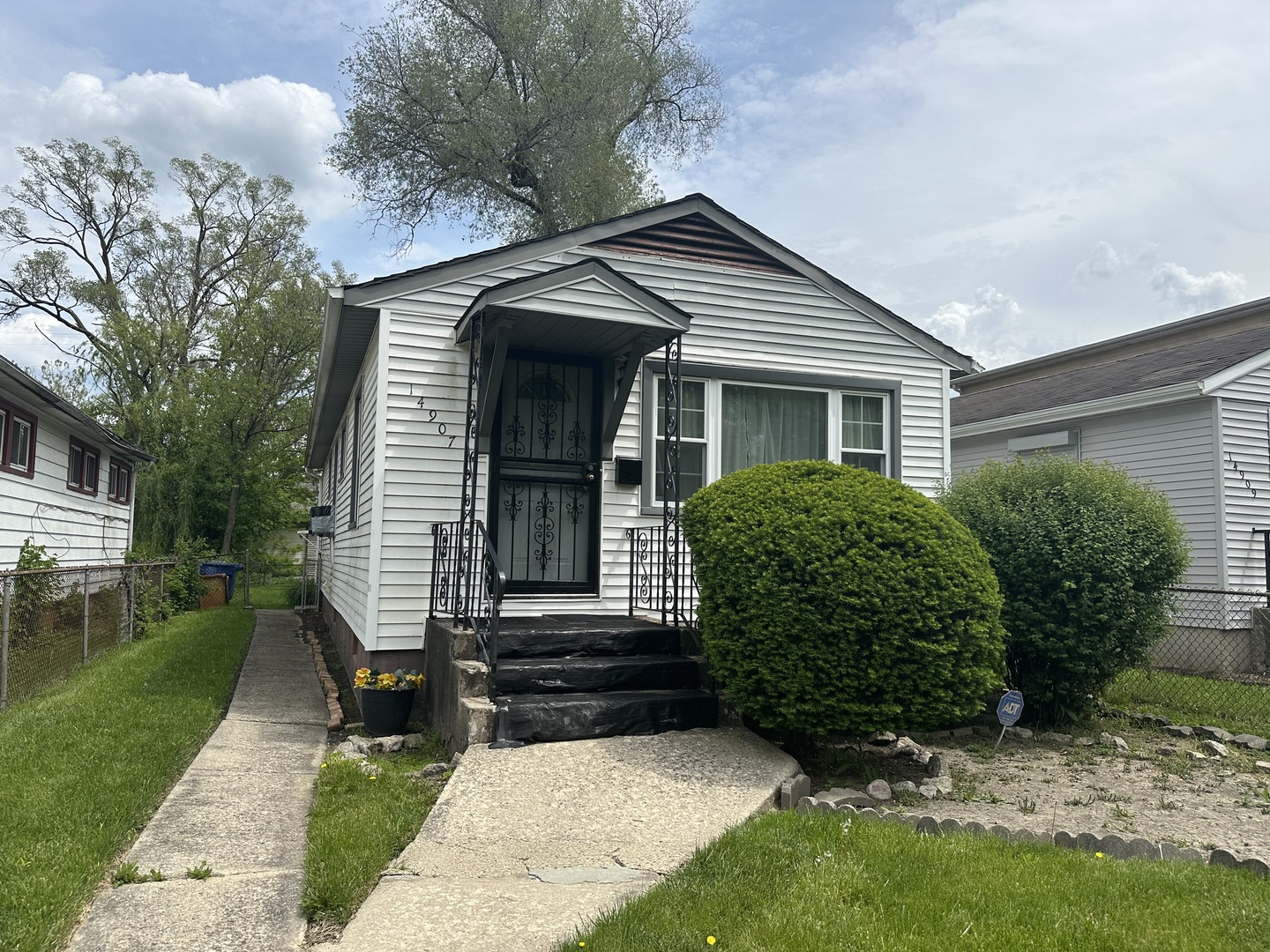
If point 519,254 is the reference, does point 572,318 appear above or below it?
below

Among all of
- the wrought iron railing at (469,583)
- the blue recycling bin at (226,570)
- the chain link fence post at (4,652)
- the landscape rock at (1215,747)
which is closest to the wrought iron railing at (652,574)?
the wrought iron railing at (469,583)

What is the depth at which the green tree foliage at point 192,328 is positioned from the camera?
78.7 feet

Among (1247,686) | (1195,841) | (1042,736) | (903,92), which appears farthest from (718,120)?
(1195,841)

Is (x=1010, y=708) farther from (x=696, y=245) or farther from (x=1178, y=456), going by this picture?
(x=1178, y=456)

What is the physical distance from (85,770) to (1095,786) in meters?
6.17

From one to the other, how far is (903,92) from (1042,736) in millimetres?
7101

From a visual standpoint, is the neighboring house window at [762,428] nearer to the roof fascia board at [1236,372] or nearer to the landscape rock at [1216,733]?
the landscape rock at [1216,733]

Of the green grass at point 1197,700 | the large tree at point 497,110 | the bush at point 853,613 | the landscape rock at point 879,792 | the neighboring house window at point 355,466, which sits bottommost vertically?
the green grass at point 1197,700

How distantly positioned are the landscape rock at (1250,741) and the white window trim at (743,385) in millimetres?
3571

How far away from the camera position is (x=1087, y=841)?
4223 mm

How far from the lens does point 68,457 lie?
1359 centimetres

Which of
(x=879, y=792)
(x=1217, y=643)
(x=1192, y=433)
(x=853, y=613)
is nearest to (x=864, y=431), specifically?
(x=853, y=613)

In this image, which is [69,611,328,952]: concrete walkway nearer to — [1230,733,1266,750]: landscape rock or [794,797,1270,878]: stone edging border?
[794,797,1270,878]: stone edging border

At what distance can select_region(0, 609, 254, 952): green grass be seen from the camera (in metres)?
3.52
